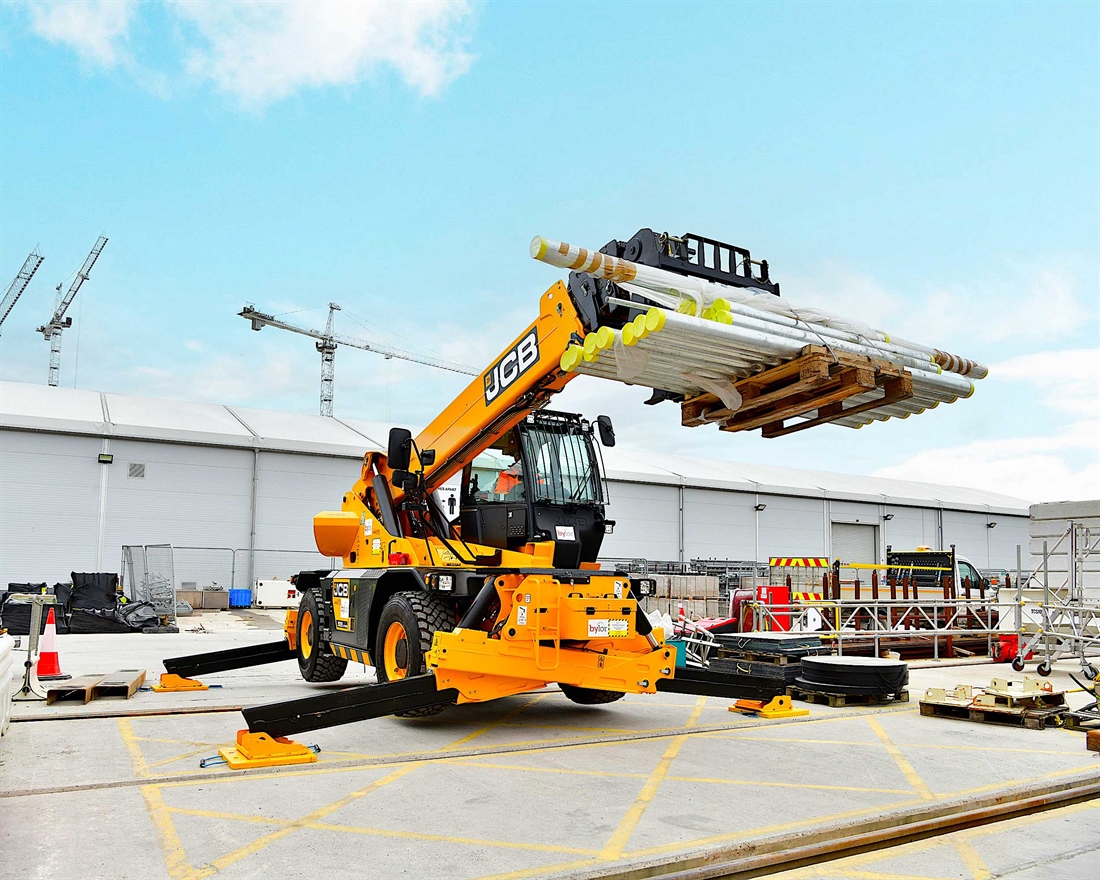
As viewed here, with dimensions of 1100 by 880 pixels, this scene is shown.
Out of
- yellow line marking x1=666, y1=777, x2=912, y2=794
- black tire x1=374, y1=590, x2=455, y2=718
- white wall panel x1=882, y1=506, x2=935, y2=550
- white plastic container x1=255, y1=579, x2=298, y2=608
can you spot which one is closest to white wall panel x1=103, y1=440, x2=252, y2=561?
white plastic container x1=255, y1=579, x2=298, y2=608

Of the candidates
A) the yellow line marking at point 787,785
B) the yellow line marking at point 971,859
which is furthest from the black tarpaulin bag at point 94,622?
the yellow line marking at point 971,859

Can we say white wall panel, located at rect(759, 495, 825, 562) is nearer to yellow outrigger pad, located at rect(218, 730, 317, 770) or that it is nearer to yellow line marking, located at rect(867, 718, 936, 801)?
yellow line marking, located at rect(867, 718, 936, 801)

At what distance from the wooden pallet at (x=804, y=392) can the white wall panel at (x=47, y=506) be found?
22.7 m

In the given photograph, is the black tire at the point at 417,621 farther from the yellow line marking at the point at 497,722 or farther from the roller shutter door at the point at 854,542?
the roller shutter door at the point at 854,542

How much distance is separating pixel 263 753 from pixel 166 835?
176 centimetres

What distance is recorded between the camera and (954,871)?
15.7 feet

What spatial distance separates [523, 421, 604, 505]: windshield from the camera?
8.84 m

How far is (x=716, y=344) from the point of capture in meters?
6.23

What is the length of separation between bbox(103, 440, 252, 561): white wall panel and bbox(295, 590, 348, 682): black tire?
16455mm

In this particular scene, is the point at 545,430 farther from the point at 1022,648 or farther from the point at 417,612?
the point at 1022,648

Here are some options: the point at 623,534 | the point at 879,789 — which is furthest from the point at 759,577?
the point at 879,789

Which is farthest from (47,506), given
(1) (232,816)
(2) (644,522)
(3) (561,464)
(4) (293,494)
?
(1) (232,816)

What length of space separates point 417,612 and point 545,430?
2223 mm

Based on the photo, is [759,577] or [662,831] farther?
[759,577]
